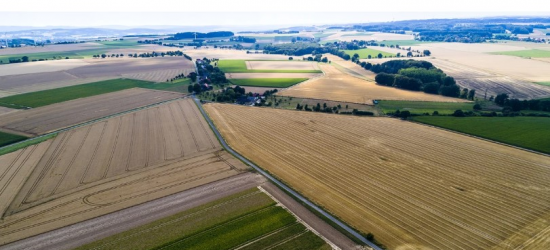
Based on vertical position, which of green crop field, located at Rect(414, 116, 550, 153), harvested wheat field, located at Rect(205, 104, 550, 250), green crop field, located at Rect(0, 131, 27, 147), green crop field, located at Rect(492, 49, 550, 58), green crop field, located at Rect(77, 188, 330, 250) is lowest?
green crop field, located at Rect(77, 188, 330, 250)

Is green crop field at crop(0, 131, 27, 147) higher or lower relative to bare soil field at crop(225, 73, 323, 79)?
lower

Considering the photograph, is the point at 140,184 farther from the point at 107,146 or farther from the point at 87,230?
the point at 107,146

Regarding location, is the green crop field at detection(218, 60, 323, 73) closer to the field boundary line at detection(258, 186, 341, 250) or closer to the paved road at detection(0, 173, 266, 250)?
the paved road at detection(0, 173, 266, 250)

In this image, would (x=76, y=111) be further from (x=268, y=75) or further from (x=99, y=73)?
(x=268, y=75)

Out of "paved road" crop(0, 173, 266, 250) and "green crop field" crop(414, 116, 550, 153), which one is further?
"green crop field" crop(414, 116, 550, 153)

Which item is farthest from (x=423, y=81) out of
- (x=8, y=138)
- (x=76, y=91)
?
(x=8, y=138)

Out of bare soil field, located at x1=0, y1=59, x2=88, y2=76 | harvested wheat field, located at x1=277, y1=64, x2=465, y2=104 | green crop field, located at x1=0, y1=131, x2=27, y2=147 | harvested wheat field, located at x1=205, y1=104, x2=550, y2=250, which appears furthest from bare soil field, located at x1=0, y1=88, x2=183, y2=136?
bare soil field, located at x1=0, y1=59, x2=88, y2=76

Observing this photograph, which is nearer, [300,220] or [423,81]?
[300,220]
